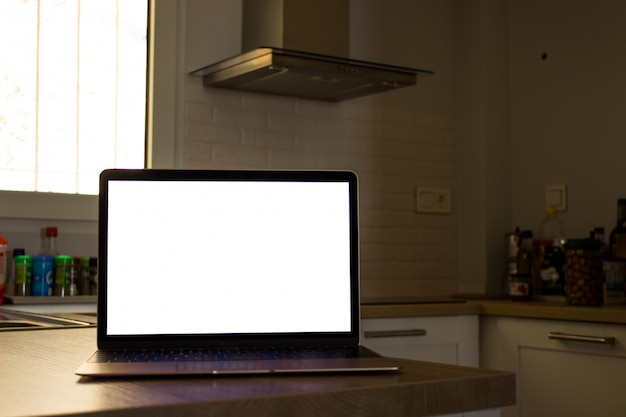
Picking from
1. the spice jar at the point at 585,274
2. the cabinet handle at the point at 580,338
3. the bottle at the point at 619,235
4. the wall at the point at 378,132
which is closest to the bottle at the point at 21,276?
the wall at the point at 378,132

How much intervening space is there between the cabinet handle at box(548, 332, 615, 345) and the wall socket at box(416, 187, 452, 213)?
1.08 metres

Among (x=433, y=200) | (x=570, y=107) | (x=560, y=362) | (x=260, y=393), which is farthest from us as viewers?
(x=433, y=200)

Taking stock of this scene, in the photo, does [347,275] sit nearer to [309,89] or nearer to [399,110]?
[309,89]

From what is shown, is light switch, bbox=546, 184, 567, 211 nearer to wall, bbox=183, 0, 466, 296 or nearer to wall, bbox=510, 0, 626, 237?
wall, bbox=510, 0, 626, 237

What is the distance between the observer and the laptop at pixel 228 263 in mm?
1053

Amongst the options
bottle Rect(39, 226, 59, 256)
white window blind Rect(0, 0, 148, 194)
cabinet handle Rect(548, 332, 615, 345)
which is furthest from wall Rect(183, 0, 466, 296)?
cabinet handle Rect(548, 332, 615, 345)

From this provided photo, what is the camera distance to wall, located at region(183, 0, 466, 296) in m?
3.17

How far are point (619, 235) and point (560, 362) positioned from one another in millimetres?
621

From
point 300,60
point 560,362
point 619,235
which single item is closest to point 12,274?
point 300,60

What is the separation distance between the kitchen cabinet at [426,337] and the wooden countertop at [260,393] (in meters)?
1.81

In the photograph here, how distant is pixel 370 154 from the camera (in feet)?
11.7

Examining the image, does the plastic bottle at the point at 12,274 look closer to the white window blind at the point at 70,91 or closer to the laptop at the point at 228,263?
the white window blind at the point at 70,91

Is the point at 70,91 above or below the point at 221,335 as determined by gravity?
above

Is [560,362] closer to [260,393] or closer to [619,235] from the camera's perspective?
[619,235]
